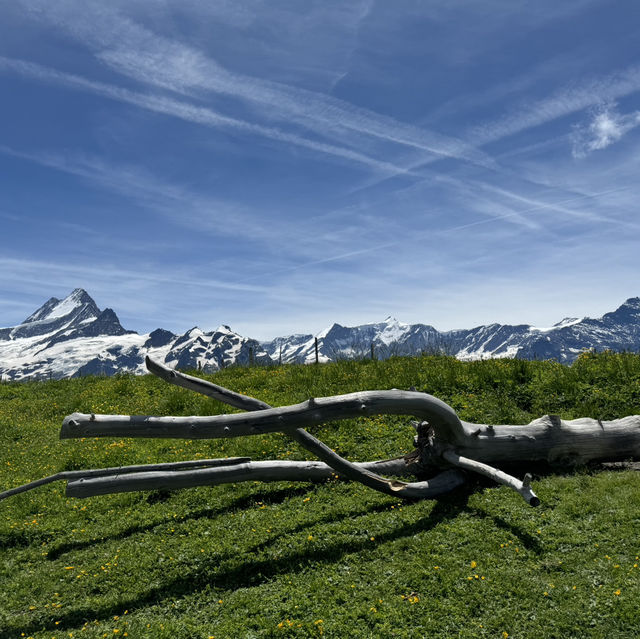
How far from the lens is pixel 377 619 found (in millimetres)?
6402

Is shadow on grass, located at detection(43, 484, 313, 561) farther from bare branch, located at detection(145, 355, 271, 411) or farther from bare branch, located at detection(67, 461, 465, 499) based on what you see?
bare branch, located at detection(145, 355, 271, 411)

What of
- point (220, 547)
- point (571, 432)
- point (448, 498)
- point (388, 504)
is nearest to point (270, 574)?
point (220, 547)

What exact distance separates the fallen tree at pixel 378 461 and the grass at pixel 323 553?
1.69 ft

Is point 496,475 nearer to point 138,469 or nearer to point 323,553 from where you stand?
point 323,553

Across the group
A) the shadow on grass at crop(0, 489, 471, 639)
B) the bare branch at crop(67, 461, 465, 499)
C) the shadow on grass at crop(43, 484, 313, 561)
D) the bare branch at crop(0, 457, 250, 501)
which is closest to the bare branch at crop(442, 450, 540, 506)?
the bare branch at crop(67, 461, 465, 499)

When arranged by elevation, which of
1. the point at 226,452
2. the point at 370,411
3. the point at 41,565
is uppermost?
the point at 370,411

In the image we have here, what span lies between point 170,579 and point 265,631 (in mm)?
2441

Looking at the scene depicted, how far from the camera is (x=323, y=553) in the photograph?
26.8ft

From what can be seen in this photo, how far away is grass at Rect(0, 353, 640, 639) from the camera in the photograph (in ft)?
21.2

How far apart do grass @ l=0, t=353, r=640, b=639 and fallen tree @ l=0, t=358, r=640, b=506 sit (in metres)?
0.51

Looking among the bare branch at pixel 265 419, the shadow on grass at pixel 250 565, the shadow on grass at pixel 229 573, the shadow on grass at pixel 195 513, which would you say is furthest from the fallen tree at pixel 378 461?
the shadow on grass at pixel 229 573

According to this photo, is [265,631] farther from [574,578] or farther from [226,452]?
[226,452]

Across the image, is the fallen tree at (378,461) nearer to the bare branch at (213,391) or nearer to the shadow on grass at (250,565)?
the bare branch at (213,391)

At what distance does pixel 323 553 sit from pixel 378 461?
11.0 feet
